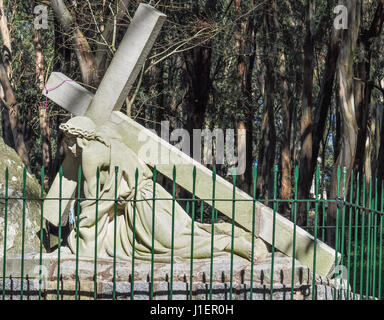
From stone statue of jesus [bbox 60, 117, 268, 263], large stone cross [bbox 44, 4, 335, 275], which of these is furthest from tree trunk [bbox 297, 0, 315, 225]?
stone statue of jesus [bbox 60, 117, 268, 263]

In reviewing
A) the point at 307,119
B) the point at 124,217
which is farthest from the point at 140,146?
the point at 307,119

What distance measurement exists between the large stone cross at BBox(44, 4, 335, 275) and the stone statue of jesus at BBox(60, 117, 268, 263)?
8.7 inches

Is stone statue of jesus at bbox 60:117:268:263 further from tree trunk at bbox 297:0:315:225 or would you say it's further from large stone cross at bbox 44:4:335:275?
tree trunk at bbox 297:0:315:225

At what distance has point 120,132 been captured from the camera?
26.7ft

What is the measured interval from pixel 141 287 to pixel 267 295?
1155mm

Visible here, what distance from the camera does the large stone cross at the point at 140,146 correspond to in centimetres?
741

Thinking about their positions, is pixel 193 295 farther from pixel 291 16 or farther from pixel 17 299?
pixel 291 16

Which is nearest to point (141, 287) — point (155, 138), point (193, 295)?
point (193, 295)

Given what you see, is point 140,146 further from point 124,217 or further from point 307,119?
point 307,119

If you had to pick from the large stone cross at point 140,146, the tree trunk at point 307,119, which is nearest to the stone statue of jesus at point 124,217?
the large stone cross at point 140,146

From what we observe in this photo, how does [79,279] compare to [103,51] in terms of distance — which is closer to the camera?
[79,279]

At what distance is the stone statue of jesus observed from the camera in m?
7.42

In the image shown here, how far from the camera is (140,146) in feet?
26.2

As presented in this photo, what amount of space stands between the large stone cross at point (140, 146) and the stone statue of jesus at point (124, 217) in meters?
0.22
